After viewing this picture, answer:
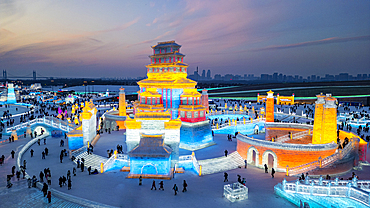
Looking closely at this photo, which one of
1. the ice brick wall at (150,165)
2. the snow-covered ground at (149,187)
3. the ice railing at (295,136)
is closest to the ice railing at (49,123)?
the snow-covered ground at (149,187)

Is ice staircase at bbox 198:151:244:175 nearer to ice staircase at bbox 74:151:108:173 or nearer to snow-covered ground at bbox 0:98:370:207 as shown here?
snow-covered ground at bbox 0:98:370:207

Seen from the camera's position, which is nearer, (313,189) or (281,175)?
(313,189)

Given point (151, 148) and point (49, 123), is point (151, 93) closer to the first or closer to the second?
point (151, 148)

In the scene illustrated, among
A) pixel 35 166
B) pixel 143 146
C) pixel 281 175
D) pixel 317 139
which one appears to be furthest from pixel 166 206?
pixel 317 139

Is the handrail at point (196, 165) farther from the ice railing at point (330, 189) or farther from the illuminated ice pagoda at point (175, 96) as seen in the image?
the ice railing at point (330, 189)

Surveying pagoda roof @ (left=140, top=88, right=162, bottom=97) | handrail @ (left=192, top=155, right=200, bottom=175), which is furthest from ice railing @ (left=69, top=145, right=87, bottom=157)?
handrail @ (left=192, top=155, right=200, bottom=175)

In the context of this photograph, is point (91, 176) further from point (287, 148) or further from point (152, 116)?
point (287, 148)
